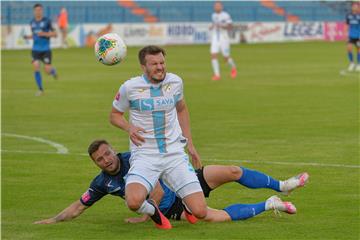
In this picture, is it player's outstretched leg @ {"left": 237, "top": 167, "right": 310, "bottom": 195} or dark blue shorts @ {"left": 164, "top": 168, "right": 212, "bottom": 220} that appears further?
player's outstretched leg @ {"left": 237, "top": 167, "right": 310, "bottom": 195}

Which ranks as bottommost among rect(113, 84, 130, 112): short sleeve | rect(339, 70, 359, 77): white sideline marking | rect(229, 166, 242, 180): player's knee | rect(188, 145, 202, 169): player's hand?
rect(339, 70, 359, 77): white sideline marking

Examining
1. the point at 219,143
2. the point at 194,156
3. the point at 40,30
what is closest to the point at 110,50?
the point at 194,156

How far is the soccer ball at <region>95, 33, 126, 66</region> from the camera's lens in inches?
423

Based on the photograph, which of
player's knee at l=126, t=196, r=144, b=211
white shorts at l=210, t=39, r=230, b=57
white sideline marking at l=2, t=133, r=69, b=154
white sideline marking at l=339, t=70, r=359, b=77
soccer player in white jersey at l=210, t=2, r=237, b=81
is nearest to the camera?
player's knee at l=126, t=196, r=144, b=211

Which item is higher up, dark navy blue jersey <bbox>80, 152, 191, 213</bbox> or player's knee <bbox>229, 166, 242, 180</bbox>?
player's knee <bbox>229, 166, 242, 180</bbox>

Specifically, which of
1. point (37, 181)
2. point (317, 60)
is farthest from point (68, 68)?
point (37, 181)

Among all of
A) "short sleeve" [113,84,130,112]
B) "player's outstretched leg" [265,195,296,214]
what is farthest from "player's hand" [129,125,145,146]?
"player's outstretched leg" [265,195,296,214]

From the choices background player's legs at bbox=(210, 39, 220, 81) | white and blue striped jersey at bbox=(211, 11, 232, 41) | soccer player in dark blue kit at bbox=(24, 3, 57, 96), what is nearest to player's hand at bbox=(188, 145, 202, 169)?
→ soccer player in dark blue kit at bbox=(24, 3, 57, 96)

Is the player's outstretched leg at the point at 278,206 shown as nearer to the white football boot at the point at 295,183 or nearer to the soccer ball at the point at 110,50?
the white football boot at the point at 295,183

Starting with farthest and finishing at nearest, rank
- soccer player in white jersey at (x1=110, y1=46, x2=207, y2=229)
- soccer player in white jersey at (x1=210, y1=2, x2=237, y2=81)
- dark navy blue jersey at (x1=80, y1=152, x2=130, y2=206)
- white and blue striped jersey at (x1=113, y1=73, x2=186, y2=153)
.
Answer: soccer player in white jersey at (x1=210, y1=2, x2=237, y2=81), dark navy blue jersey at (x1=80, y1=152, x2=130, y2=206), white and blue striped jersey at (x1=113, y1=73, x2=186, y2=153), soccer player in white jersey at (x1=110, y1=46, x2=207, y2=229)

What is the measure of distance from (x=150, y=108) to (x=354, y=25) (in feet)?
89.3

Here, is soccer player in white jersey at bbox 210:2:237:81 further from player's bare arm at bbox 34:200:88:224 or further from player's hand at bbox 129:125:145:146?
player's hand at bbox 129:125:145:146

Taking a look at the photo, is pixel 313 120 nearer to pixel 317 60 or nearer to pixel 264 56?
pixel 317 60

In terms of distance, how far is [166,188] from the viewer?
10.4 m
